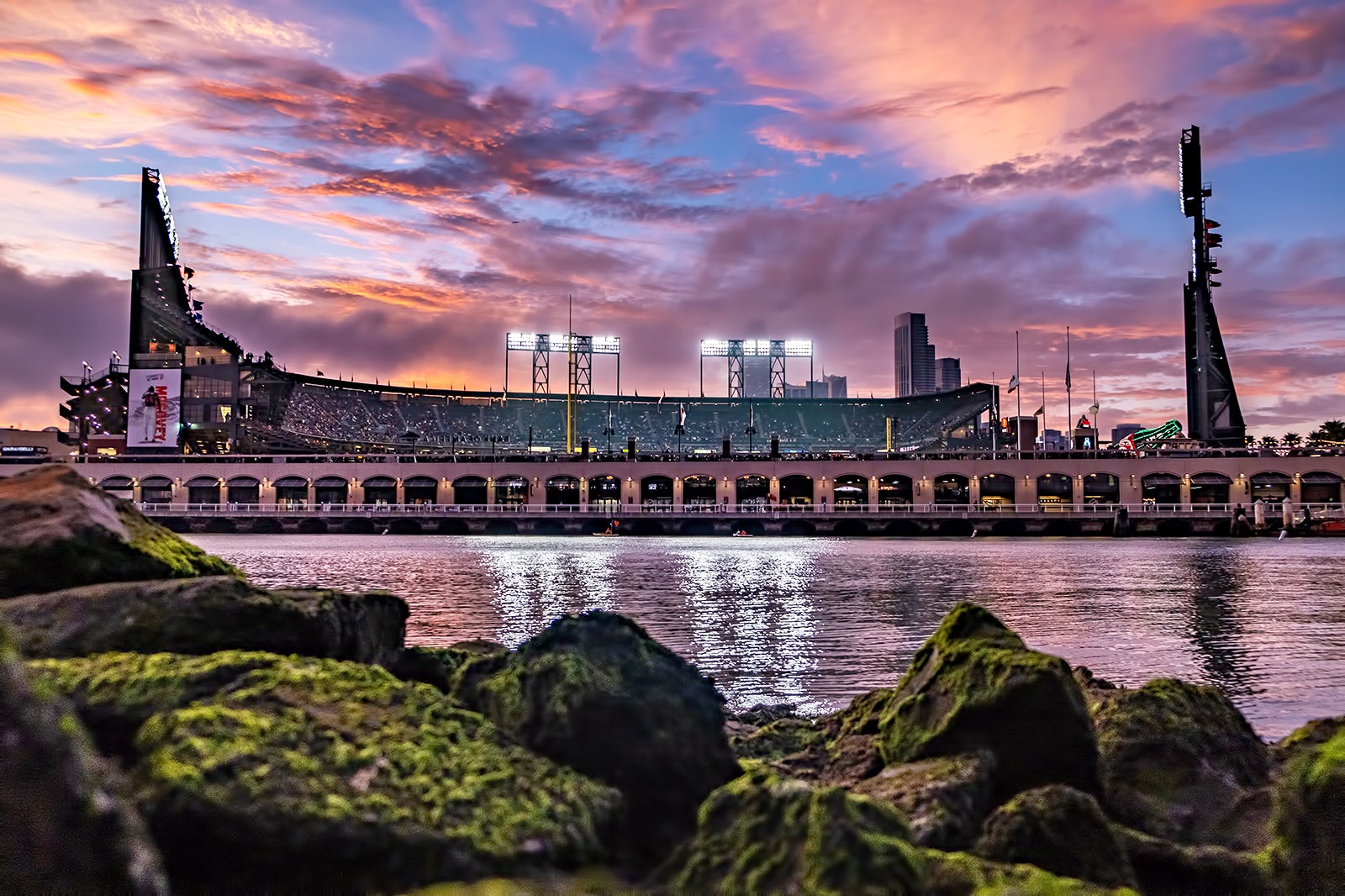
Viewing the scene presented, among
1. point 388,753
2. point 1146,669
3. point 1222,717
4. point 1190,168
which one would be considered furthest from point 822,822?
point 1190,168

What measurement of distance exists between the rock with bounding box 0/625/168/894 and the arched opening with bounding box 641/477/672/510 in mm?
89232

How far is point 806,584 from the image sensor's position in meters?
25.7

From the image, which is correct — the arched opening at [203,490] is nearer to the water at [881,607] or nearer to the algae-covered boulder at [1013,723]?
the water at [881,607]

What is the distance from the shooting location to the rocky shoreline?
3082mm

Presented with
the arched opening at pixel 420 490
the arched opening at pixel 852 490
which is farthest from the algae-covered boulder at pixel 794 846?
the arched opening at pixel 420 490

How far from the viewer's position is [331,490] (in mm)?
98125

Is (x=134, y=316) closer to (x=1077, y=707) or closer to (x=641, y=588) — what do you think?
(x=641, y=588)

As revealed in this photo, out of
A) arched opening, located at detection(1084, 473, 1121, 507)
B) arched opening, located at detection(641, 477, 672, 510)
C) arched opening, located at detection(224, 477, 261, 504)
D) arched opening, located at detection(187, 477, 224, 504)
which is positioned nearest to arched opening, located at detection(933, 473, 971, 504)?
arched opening, located at detection(1084, 473, 1121, 507)

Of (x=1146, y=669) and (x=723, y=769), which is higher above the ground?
(x=723, y=769)

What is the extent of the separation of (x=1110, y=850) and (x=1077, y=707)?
107 centimetres

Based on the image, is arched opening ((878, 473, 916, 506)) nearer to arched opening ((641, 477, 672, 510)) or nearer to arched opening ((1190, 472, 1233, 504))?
arched opening ((641, 477, 672, 510))

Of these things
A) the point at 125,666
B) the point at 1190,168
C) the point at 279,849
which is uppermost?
the point at 1190,168

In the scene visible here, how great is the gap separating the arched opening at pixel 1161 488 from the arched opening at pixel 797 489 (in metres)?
32.9

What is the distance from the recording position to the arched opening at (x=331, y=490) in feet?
313
